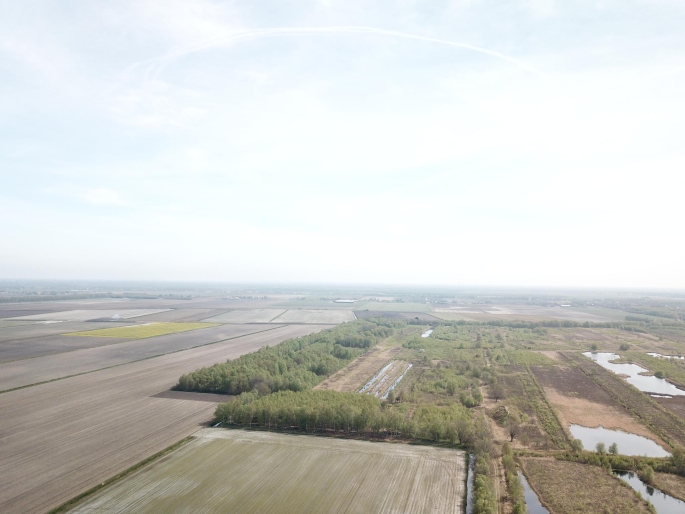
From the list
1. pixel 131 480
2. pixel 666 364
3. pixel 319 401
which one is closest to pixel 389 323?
pixel 666 364

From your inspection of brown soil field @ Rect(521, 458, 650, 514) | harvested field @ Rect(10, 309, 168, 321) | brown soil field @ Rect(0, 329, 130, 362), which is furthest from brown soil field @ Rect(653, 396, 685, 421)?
harvested field @ Rect(10, 309, 168, 321)

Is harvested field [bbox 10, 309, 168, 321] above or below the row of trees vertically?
above

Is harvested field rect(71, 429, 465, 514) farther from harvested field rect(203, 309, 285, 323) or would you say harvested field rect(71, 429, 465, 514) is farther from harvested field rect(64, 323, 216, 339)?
harvested field rect(203, 309, 285, 323)

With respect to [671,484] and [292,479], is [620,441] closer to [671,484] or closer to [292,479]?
[671,484]

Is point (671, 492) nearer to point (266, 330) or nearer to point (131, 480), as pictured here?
point (131, 480)

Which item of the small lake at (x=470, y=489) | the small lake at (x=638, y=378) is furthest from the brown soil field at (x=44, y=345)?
the small lake at (x=638, y=378)

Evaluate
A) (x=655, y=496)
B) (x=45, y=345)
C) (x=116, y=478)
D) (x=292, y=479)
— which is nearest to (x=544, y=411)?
(x=655, y=496)

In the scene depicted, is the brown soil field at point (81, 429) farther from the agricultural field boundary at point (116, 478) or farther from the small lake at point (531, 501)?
the small lake at point (531, 501)

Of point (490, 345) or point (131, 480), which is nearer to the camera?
point (131, 480)
